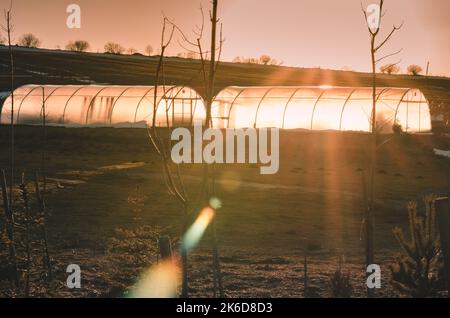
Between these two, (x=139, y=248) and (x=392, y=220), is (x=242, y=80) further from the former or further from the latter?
(x=139, y=248)

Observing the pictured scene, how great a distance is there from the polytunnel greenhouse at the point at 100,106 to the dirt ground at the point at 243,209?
4576mm

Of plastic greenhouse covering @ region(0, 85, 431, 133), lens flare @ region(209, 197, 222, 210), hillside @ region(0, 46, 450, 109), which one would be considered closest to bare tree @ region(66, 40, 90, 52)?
hillside @ region(0, 46, 450, 109)

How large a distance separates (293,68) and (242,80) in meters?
27.1

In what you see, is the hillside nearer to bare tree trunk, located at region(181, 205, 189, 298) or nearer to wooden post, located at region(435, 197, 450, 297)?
bare tree trunk, located at region(181, 205, 189, 298)

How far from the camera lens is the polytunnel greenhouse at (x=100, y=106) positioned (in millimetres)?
38688

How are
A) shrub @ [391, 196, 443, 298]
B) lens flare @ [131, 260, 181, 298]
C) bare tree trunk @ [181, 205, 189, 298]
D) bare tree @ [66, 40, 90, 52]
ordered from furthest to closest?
bare tree @ [66, 40, 90, 52], shrub @ [391, 196, 443, 298], lens flare @ [131, 260, 181, 298], bare tree trunk @ [181, 205, 189, 298]

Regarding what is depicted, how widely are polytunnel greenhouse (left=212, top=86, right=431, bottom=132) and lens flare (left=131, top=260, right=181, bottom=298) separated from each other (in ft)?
80.0

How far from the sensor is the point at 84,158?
→ 2952 centimetres

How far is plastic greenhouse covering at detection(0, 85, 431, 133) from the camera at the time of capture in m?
35.1

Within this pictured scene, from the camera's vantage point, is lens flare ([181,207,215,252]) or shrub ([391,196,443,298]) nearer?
shrub ([391,196,443,298])

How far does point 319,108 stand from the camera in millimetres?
36219

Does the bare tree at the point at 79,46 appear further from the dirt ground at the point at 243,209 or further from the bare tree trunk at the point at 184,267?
the bare tree trunk at the point at 184,267

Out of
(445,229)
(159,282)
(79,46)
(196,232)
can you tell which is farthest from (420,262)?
(79,46)

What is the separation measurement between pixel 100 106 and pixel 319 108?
1189 centimetres
